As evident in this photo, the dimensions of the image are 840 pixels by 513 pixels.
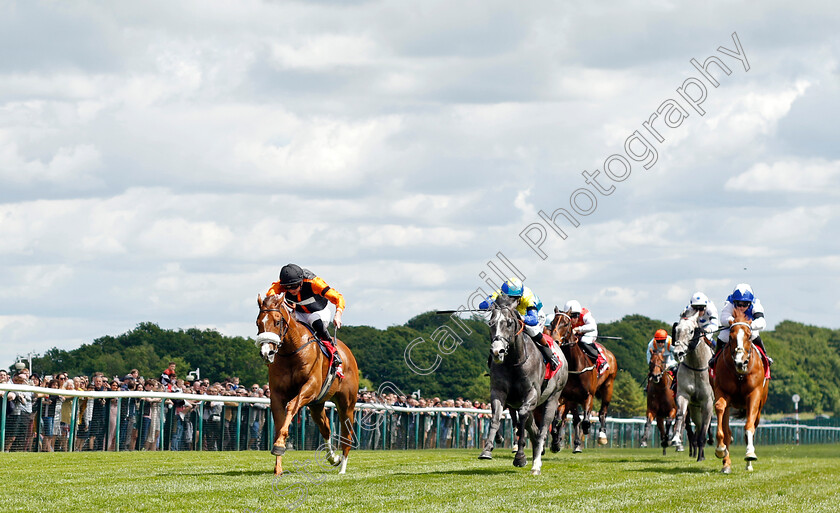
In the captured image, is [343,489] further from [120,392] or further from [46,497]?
[120,392]

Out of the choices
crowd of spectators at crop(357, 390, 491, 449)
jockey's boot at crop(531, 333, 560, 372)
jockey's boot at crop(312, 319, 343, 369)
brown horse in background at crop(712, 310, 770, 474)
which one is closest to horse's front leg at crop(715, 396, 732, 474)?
brown horse in background at crop(712, 310, 770, 474)

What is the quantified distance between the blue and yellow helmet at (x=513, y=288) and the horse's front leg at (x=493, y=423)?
1.14m

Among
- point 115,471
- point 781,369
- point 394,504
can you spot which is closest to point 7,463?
point 115,471

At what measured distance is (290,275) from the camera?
12.6 metres

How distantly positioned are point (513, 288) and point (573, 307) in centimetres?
559

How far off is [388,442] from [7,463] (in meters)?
12.2

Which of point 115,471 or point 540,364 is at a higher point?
point 540,364

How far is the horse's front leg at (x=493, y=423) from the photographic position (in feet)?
40.6

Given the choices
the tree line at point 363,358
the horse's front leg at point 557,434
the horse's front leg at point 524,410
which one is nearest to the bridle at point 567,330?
the horse's front leg at point 557,434

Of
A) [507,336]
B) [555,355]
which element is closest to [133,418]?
[555,355]

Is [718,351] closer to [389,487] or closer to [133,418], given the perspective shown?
[389,487]

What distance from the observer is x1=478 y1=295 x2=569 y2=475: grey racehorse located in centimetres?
1262

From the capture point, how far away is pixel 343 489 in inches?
419

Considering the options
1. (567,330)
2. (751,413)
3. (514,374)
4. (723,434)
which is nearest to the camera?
(514,374)
